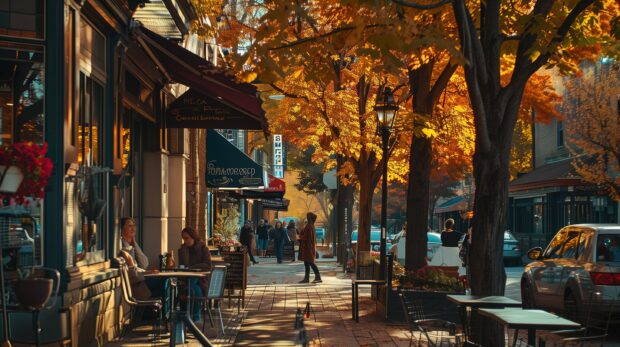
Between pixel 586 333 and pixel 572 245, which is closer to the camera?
pixel 586 333

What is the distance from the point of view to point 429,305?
1552cm

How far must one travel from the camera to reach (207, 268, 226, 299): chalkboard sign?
1380 centimetres

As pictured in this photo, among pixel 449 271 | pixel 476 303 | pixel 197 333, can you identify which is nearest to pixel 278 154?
pixel 449 271

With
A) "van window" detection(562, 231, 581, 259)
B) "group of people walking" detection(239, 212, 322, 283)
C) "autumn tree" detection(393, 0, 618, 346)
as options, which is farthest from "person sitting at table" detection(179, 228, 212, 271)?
"group of people walking" detection(239, 212, 322, 283)

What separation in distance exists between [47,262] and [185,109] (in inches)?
341

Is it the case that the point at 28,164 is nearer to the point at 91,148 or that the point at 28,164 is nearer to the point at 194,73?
the point at 91,148

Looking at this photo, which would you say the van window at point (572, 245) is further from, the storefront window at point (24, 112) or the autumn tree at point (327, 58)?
the storefront window at point (24, 112)

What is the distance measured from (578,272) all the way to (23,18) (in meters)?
8.97

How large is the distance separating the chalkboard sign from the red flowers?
5570 mm

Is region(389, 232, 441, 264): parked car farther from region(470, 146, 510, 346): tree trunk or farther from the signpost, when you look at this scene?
the signpost

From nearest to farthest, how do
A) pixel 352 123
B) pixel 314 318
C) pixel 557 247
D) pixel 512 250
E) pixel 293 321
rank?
1. pixel 293 321
2. pixel 557 247
3. pixel 314 318
4. pixel 352 123
5. pixel 512 250

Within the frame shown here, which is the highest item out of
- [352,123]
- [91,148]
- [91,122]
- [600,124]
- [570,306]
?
[600,124]

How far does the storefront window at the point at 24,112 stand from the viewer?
9.98 meters

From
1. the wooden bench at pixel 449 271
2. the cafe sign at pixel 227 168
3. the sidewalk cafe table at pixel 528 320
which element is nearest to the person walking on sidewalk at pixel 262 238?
the cafe sign at pixel 227 168
